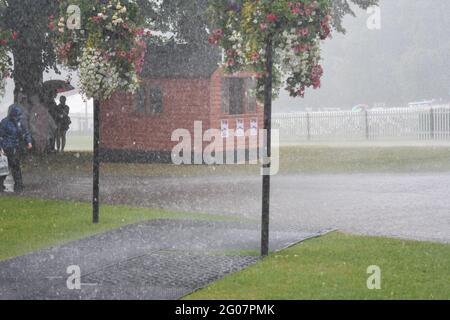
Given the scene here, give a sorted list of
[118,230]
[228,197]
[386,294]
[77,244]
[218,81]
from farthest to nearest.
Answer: [218,81], [228,197], [118,230], [77,244], [386,294]

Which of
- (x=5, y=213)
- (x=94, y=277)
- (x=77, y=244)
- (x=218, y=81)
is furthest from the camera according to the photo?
(x=218, y=81)

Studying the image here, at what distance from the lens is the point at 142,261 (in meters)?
9.73

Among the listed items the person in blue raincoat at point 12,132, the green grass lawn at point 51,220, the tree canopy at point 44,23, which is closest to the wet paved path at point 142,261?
the green grass lawn at point 51,220

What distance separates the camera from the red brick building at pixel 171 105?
1054 inches

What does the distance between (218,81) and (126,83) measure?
45.4ft

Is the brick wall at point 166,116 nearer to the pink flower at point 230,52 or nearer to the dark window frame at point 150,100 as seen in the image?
the dark window frame at point 150,100

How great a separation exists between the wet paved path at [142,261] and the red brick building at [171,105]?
14.4 meters

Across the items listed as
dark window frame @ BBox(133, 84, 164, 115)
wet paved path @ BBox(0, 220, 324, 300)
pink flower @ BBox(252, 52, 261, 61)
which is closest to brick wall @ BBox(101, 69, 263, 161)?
dark window frame @ BBox(133, 84, 164, 115)

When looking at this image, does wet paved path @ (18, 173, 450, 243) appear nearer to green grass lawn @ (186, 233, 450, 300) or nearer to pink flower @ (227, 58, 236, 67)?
green grass lawn @ (186, 233, 450, 300)

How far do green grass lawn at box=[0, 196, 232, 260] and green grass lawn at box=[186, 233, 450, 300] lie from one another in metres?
3.51

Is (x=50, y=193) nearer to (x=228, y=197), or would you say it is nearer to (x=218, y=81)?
(x=228, y=197)

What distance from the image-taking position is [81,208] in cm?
1495

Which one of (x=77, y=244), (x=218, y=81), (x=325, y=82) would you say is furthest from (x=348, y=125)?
(x=77, y=244)

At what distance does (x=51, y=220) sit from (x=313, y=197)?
6026 mm
